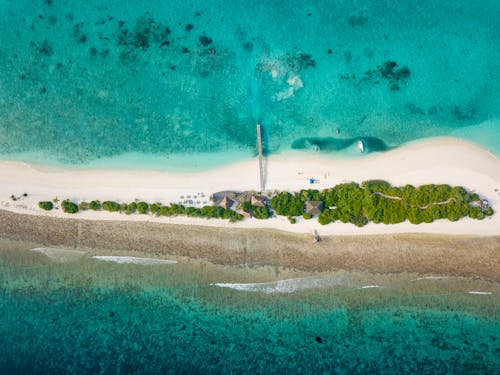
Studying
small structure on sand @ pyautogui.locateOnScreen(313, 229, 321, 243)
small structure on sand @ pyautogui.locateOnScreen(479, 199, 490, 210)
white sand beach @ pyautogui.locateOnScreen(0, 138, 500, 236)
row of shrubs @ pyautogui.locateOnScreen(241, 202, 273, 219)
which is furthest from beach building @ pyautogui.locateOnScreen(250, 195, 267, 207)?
small structure on sand @ pyautogui.locateOnScreen(479, 199, 490, 210)

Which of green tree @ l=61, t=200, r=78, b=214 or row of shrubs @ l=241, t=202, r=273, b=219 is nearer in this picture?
row of shrubs @ l=241, t=202, r=273, b=219

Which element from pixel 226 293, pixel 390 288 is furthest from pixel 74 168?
pixel 390 288

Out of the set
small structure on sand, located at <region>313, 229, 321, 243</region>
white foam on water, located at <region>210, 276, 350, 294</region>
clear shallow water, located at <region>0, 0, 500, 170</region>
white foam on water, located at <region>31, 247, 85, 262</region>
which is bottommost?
white foam on water, located at <region>210, 276, 350, 294</region>

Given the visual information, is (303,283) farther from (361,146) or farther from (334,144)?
(361,146)

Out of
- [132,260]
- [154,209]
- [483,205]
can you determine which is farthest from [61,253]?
[483,205]

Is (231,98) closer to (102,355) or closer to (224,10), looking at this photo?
(224,10)

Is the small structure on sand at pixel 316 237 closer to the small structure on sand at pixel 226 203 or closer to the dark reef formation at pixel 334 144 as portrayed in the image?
the dark reef formation at pixel 334 144

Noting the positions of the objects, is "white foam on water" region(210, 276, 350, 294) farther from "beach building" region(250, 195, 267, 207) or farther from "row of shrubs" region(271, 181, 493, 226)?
"beach building" region(250, 195, 267, 207)
